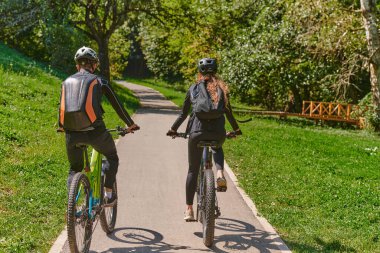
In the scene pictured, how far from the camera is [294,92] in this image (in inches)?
1192

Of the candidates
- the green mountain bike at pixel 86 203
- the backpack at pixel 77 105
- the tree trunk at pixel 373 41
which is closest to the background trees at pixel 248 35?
the tree trunk at pixel 373 41

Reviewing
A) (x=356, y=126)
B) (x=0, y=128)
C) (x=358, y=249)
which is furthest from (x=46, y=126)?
(x=356, y=126)

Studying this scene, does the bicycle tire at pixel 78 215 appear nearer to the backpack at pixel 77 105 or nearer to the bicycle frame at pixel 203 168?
the backpack at pixel 77 105

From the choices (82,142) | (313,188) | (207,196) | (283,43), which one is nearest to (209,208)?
(207,196)

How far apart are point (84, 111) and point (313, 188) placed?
562 cm

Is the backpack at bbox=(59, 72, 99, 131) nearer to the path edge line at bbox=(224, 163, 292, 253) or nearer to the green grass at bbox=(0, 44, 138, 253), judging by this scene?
the green grass at bbox=(0, 44, 138, 253)

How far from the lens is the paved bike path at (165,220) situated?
6.13 meters

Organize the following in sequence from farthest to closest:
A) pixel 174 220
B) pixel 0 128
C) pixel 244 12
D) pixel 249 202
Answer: pixel 244 12 < pixel 0 128 < pixel 249 202 < pixel 174 220

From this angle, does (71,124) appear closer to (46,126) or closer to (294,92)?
(46,126)

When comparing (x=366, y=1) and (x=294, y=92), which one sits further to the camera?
(x=294, y=92)

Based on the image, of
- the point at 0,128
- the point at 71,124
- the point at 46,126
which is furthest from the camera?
the point at 46,126

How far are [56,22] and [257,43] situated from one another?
9717 millimetres

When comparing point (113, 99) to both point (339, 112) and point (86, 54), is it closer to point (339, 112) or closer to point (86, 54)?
point (86, 54)

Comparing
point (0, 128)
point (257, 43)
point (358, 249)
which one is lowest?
point (358, 249)
